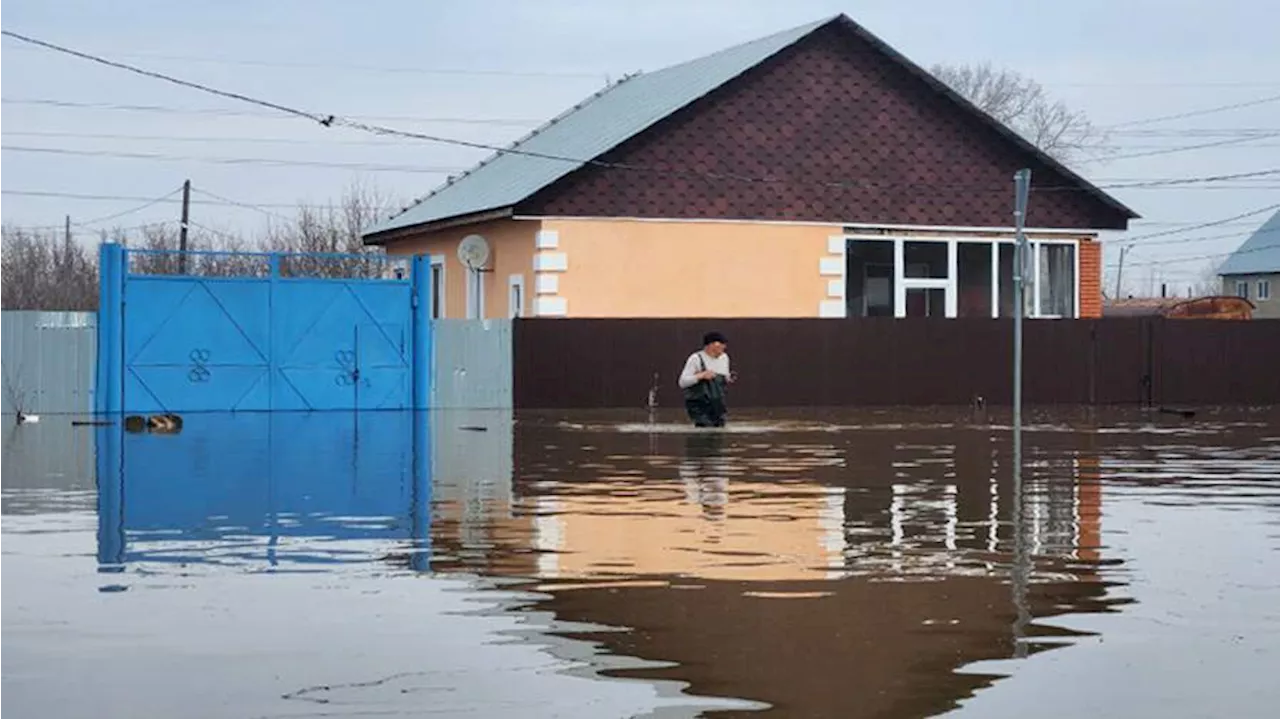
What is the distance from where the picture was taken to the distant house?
320ft

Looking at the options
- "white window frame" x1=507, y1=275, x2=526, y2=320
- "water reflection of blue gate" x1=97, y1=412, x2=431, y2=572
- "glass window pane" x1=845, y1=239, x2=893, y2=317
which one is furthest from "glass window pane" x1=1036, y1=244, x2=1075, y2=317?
"water reflection of blue gate" x1=97, y1=412, x2=431, y2=572

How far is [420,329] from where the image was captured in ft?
118

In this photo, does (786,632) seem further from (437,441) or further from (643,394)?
(643,394)

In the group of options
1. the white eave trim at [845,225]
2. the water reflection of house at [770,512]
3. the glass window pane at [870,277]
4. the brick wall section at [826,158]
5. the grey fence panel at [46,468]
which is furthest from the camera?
the glass window pane at [870,277]

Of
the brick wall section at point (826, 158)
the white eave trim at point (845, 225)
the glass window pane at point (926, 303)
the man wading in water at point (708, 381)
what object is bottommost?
the man wading in water at point (708, 381)

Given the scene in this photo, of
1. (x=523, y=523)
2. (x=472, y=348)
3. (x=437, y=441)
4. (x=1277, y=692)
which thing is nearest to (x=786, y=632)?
(x=1277, y=692)

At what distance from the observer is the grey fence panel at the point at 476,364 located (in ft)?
120

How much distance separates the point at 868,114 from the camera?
42.0 metres

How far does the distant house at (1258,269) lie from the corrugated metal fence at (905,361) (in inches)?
2240

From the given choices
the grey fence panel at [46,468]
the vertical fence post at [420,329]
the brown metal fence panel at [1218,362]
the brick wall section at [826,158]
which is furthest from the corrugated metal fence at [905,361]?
the grey fence panel at [46,468]

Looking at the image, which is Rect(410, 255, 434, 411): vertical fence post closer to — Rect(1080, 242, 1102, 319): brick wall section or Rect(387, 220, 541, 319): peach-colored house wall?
Rect(387, 220, 541, 319): peach-colored house wall

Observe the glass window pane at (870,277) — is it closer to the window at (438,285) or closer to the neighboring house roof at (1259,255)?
the window at (438,285)

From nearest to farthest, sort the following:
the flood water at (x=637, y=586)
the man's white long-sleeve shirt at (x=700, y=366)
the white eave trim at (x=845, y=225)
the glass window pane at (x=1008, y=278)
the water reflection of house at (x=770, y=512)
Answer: the flood water at (x=637, y=586) < the water reflection of house at (x=770, y=512) < the man's white long-sleeve shirt at (x=700, y=366) < the white eave trim at (x=845, y=225) < the glass window pane at (x=1008, y=278)

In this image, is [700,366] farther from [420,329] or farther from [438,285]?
[438,285]
